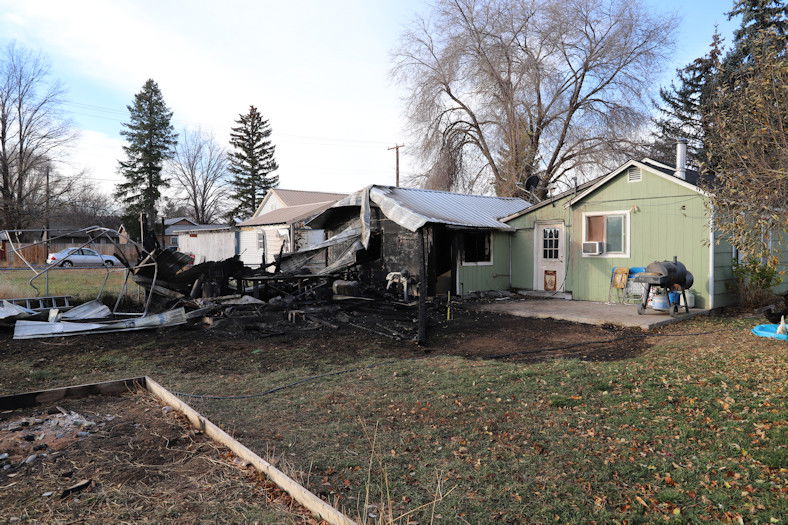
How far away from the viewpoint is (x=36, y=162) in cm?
3291

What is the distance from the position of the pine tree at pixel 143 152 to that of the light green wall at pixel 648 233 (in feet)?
134

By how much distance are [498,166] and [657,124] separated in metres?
9.53

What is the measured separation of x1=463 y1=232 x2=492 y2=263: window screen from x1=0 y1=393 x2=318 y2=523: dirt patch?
10713 millimetres

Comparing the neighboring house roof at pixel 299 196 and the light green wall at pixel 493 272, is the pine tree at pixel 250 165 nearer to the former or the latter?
the neighboring house roof at pixel 299 196

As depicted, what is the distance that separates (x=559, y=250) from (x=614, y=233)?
5.47 ft

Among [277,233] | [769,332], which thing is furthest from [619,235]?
[277,233]

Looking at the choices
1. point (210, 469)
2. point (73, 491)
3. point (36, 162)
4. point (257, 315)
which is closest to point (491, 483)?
point (210, 469)

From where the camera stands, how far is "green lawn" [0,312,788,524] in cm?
308

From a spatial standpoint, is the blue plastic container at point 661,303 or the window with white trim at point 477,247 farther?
the window with white trim at point 477,247

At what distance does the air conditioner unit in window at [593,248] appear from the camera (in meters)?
12.5

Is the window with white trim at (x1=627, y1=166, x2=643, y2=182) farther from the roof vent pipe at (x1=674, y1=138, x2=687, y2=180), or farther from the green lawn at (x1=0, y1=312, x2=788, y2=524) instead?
the green lawn at (x1=0, y1=312, x2=788, y2=524)

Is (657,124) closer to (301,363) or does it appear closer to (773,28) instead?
(773,28)

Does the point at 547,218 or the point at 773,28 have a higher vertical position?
the point at 773,28

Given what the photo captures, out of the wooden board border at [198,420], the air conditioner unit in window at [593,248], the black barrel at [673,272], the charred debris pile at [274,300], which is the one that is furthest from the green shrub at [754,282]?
the wooden board border at [198,420]
